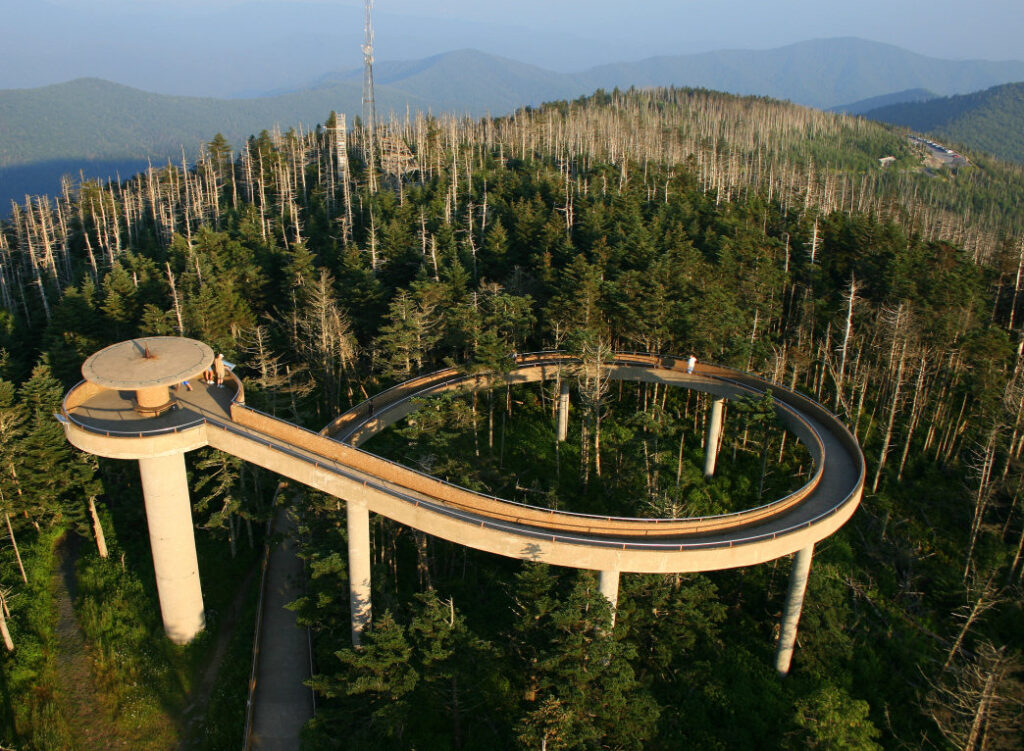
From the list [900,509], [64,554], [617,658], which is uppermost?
[617,658]

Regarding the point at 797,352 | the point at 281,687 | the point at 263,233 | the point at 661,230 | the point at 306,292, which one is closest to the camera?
the point at 281,687

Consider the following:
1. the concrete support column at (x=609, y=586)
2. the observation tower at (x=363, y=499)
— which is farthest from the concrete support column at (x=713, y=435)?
the concrete support column at (x=609, y=586)

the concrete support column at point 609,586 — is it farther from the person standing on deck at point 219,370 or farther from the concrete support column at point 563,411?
the person standing on deck at point 219,370

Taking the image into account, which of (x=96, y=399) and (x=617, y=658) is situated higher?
(x=96, y=399)

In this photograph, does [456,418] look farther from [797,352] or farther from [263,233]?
[263,233]

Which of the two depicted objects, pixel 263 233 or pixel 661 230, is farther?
pixel 263 233

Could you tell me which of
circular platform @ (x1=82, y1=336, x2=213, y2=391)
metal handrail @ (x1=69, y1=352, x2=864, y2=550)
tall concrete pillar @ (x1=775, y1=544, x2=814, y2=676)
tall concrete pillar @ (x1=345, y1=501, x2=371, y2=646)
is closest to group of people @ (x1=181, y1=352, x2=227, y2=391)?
circular platform @ (x1=82, y1=336, x2=213, y2=391)

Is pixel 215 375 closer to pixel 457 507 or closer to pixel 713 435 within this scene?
pixel 457 507

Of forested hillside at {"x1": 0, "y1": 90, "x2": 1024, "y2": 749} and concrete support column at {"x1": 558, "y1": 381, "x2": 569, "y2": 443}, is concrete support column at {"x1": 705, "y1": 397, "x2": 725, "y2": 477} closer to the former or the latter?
forested hillside at {"x1": 0, "y1": 90, "x2": 1024, "y2": 749}

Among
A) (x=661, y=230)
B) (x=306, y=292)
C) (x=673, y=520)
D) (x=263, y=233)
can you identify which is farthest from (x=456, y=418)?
(x=263, y=233)
